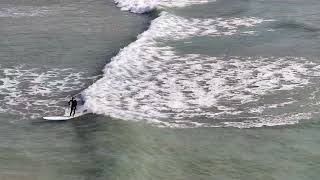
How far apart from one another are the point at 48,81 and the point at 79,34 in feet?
26.1

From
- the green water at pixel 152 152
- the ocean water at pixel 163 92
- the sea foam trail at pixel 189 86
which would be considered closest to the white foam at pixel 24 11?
the ocean water at pixel 163 92

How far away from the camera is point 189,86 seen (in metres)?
22.5

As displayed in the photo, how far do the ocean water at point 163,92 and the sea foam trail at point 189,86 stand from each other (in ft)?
0.15

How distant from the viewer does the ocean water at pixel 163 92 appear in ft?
50.9

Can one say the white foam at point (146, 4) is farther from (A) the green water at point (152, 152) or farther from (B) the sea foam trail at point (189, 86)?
(A) the green water at point (152, 152)

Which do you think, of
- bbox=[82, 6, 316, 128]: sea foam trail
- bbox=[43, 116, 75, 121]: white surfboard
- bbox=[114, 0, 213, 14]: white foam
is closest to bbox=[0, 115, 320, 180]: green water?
bbox=[43, 116, 75, 121]: white surfboard

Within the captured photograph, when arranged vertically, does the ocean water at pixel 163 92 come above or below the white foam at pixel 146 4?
below

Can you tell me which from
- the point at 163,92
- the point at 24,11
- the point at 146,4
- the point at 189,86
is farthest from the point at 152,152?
the point at 24,11

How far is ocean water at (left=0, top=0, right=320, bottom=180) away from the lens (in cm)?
1552

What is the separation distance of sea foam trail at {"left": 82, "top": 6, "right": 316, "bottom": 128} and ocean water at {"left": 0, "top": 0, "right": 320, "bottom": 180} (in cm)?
4

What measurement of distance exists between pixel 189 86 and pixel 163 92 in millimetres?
1290

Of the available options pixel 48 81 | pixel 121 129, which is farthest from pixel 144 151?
pixel 48 81

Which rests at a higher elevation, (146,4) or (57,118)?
(146,4)

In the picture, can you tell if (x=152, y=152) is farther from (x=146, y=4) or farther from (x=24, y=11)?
(x=24, y=11)
